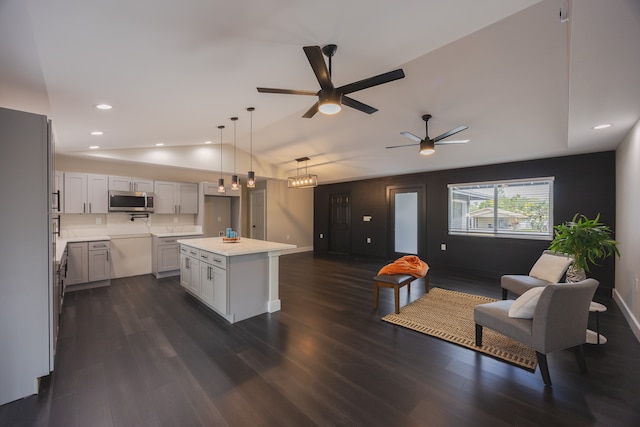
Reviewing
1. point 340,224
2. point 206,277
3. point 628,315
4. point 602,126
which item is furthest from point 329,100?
point 340,224

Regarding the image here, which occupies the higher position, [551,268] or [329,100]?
[329,100]

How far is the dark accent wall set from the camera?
14.7ft

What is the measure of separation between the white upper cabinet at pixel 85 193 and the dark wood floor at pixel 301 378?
2179 millimetres

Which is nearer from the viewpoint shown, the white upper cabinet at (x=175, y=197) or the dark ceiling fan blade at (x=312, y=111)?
the dark ceiling fan blade at (x=312, y=111)

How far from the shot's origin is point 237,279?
3238 mm

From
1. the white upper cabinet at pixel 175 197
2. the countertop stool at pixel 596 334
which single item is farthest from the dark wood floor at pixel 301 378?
the white upper cabinet at pixel 175 197

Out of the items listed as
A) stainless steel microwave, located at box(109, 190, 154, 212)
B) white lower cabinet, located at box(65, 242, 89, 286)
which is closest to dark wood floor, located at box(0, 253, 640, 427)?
white lower cabinet, located at box(65, 242, 89, 286)

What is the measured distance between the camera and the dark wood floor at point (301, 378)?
1736 mm

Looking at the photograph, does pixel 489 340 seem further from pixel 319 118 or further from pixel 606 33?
pixel 319 118

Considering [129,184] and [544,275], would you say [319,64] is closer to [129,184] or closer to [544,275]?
[544,275]

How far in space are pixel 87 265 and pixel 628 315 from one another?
26.0 feet

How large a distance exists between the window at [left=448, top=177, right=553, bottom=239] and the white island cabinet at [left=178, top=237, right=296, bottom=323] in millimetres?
4595

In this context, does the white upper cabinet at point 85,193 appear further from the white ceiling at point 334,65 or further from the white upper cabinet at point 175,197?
the white upper cabinet at point 175,197

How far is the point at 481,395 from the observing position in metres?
1.93
